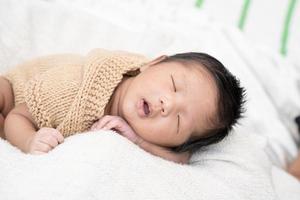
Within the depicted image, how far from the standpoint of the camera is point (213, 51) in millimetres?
1442

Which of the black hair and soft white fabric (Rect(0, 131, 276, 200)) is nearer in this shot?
soft white fabric (Rect(0, 131, 276, 200))

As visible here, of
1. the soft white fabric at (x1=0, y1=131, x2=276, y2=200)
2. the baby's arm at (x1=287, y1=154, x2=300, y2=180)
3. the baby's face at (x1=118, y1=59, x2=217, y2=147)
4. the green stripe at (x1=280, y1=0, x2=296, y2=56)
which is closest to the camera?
the soft white fabric at (x1=0, y1=131, x2=276, y2=200)

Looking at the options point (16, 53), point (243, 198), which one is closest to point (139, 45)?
point (16, 53)

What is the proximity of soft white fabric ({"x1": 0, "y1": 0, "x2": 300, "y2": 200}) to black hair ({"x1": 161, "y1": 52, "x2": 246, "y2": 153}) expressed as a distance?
0.05 metres

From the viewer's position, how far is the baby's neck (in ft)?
3.24

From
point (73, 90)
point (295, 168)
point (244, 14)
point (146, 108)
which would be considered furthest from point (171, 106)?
point (244, 14)

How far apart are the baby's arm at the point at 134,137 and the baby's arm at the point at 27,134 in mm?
102

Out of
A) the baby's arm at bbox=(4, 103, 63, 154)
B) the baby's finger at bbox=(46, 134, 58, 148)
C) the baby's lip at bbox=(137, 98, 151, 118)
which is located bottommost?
the baby's arm at bbox=(4, 103, 63, 154)

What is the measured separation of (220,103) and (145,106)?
16 cm

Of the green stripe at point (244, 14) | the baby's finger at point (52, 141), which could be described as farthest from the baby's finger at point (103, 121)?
the green stripe at point (244, 14)

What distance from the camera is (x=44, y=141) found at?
828mm

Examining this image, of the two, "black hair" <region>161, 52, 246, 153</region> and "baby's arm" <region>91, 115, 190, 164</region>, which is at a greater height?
"black hair" <region>161, 52, 246, 153</region>

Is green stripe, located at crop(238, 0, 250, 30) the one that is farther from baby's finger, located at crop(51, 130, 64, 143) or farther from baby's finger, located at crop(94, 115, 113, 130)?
baby's finger, located at crop(51, 130, 64, 143)

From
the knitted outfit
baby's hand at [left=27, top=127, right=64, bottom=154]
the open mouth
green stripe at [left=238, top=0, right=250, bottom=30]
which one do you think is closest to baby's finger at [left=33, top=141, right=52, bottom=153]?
baby's hand at [left=27, top=127, right=64, bottom=154]
